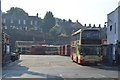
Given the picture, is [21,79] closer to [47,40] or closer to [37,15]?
[47,40]

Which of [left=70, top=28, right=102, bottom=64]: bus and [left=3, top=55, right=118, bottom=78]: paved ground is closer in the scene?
[left=3, top=55, right=118, bottom=78]: paved ground

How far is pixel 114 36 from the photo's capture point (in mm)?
47000

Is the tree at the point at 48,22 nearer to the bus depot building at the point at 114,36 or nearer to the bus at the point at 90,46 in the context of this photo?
the bus depot building at the point at 114,36

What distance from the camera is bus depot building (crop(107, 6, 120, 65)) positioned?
3819 cm

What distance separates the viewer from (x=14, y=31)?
114 metres

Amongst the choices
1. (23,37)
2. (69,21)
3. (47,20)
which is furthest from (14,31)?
(69,21)

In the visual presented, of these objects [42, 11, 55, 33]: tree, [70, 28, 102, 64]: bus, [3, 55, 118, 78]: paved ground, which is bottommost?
[3, 55, 118, 78]: paved ground

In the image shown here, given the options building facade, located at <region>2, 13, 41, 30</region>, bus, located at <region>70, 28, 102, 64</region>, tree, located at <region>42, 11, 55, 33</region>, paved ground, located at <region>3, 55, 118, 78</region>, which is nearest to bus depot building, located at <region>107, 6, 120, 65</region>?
bus, located at <region>70, 28, 102, 64</region>

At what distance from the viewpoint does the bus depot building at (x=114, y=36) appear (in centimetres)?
3819

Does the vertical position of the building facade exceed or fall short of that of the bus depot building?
it exceeds it

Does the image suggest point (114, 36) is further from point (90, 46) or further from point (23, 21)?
point (23, 21)

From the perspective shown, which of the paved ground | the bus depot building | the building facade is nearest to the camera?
the paved ground

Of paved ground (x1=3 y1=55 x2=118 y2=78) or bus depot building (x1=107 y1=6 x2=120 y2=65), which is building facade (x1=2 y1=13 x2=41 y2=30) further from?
paved ground (x1=3 y1=55 x2=118 y2=78)

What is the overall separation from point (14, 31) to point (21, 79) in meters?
93.0
